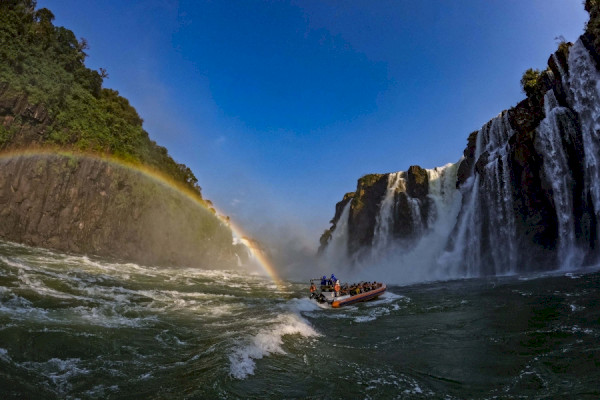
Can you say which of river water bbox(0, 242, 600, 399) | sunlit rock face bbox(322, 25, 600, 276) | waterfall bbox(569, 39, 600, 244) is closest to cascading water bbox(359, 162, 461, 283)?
sunlit rock face bbox(322, 25, 600, 276)

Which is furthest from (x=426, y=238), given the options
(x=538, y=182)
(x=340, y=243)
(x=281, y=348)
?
(x=281, y=348)

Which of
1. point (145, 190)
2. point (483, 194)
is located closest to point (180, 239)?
point (145, 190)

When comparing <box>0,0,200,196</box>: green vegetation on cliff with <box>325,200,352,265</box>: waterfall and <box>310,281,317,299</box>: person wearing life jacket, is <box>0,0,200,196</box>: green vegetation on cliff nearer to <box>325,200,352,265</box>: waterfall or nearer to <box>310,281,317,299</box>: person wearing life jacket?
<box>310,281,317,299</box>: person wearing life jacket

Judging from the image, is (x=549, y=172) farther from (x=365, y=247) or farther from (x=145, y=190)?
(x=145, y=190)

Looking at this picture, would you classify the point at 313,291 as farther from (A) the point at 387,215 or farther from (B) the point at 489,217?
(A) the point at 387,215

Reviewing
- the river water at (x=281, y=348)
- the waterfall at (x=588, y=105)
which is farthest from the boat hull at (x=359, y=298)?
the waterfall at (x=588, y=105)
